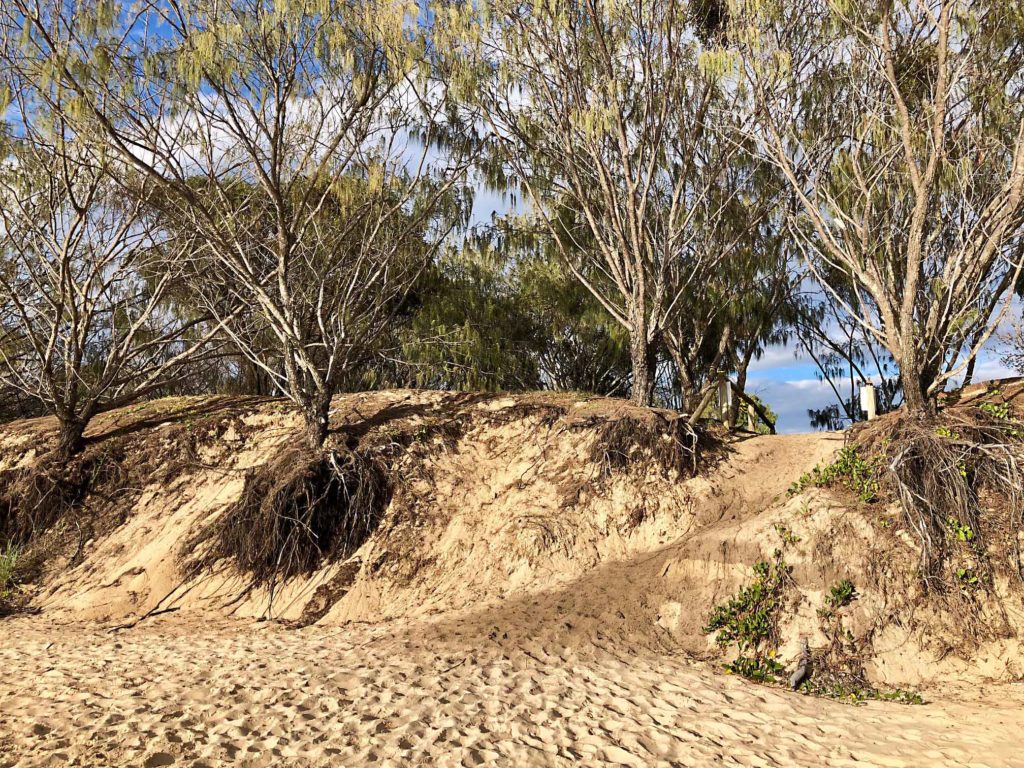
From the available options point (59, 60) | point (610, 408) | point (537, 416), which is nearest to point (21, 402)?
point (59, 60)

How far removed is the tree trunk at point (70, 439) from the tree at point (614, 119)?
8137mm

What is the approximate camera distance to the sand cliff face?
22.5 feet

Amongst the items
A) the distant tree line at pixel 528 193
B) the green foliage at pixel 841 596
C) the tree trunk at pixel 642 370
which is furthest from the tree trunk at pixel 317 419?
the green foliage at pixel 841 596

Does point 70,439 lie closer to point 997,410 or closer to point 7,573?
point 7,573

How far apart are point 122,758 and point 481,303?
37.3 ft

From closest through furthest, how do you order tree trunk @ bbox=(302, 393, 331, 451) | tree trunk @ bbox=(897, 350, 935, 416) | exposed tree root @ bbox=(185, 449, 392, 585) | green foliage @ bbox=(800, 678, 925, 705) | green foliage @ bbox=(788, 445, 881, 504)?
1. green foliage @ bbox=(800, 678, 925, 705)
2. green foliage @ bbox=(788, 445, 881, 504)
3. tree trunk @ bbox=(897, 350, 935, 416)
4. exposed tree root @ bbox=(185, 449, 392, 585)
5. tree trunk @ bbox=(302, 393, 331, 451)

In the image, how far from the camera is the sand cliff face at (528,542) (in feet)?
22.5

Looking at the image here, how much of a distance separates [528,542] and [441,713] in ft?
11.7

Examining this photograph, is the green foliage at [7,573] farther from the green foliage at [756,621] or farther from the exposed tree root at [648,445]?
the green foliage at [756,621]

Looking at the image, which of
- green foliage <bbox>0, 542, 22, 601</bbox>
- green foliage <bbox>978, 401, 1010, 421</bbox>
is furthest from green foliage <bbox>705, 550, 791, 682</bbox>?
green foliage <bbox>0, 542, 22, 601</bbox>

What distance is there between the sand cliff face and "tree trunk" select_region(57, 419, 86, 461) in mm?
409

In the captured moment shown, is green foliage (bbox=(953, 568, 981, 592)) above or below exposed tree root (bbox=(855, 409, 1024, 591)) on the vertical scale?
below

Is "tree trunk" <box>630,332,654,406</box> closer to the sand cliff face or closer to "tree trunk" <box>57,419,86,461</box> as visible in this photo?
the sand cliff face

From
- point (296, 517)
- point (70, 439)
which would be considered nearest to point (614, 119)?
point (296, 517)
